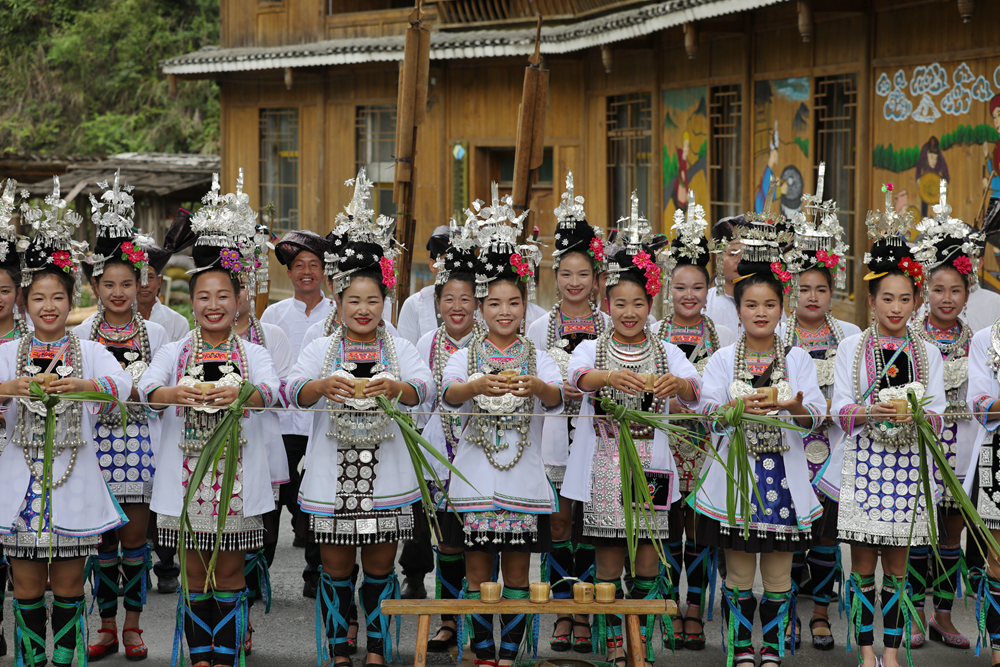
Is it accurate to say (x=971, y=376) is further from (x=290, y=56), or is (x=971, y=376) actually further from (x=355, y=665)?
(x=290, y=56)

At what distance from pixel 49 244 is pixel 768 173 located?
697 centimetres

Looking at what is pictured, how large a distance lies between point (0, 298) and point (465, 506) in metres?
2.29

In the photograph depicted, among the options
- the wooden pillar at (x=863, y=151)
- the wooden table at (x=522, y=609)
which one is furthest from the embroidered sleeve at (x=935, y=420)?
the wooden pillar at (x=863, y=151)

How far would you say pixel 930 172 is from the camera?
841cm

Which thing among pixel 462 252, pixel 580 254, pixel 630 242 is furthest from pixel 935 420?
pixel 462 252

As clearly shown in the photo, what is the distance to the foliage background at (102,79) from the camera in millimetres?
24406

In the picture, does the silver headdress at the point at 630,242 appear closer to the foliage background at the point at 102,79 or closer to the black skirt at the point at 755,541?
the black skirt at the point at 755,541

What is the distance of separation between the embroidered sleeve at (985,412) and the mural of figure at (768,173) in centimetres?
542

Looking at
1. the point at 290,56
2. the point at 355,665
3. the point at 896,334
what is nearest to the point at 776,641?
the point at 896,334

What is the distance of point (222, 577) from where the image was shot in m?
4.72

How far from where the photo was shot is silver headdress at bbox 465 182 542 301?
4.98 meters

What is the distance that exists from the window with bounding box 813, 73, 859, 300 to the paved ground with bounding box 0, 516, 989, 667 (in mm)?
4078

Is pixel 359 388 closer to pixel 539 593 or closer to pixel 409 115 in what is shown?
pixel 539 593

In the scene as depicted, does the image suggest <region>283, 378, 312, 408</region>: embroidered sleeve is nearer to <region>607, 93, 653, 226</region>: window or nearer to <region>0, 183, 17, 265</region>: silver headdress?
<region>0, 183, 17, 265</region>: silver headdress
